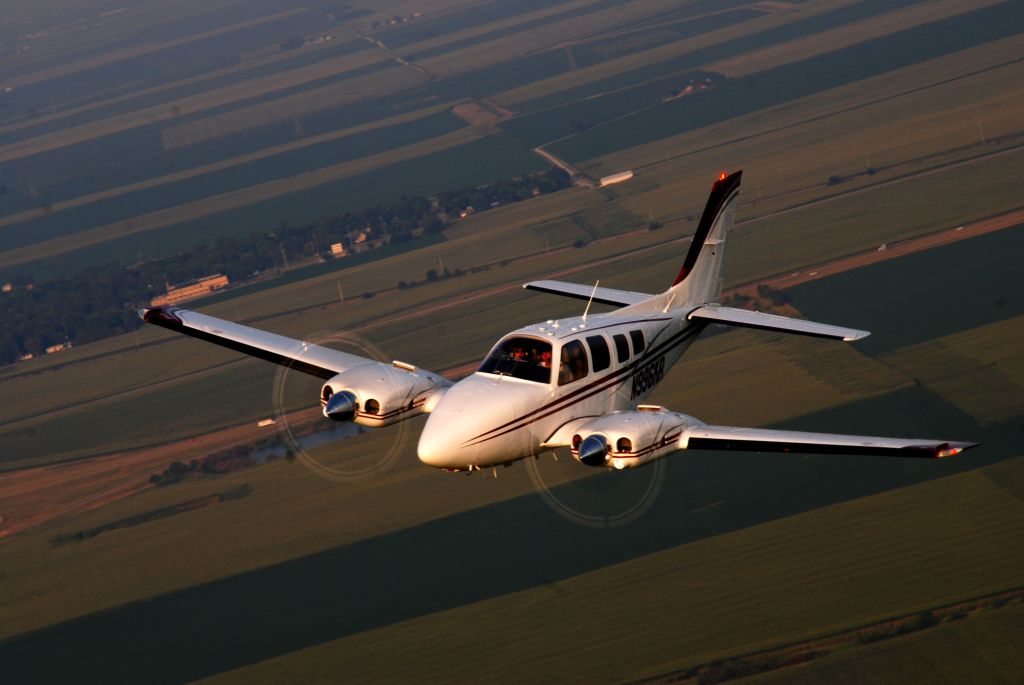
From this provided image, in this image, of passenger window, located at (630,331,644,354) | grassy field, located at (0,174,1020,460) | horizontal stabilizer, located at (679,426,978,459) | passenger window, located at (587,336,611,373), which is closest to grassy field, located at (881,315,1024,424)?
grassy field, located at (0,174,1020,460)

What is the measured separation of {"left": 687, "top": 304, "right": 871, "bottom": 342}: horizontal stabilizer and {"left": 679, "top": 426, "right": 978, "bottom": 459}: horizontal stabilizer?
4.40m

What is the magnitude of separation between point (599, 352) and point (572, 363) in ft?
5.48

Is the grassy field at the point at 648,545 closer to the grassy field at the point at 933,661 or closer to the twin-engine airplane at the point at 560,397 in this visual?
the grassy field at the point at 933,661

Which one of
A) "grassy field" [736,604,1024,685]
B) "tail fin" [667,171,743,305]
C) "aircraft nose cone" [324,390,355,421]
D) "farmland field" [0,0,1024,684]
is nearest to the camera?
"aircraft nose cone" [324,390,355,421]

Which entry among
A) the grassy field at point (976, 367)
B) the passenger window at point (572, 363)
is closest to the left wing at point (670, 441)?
the passenger window at point (572, 363)

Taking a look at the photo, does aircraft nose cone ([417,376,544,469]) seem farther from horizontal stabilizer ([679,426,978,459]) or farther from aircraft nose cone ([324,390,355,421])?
horizontal stabilizer ([679,426,978,459])

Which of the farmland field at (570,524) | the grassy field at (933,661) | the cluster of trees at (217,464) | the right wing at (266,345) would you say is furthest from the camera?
the cluster of trees at (217,464)

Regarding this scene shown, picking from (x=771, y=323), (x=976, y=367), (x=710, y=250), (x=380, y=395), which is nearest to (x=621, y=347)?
(x=771, y=323)

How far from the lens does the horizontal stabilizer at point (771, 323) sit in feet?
143

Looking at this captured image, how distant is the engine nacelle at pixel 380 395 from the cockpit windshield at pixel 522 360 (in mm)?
1866

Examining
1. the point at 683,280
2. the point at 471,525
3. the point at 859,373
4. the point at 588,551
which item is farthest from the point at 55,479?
the point at 683,280

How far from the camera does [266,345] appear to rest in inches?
1880

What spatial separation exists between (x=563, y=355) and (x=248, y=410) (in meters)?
97.7

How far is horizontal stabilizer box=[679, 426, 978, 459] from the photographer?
37219 millimetres
